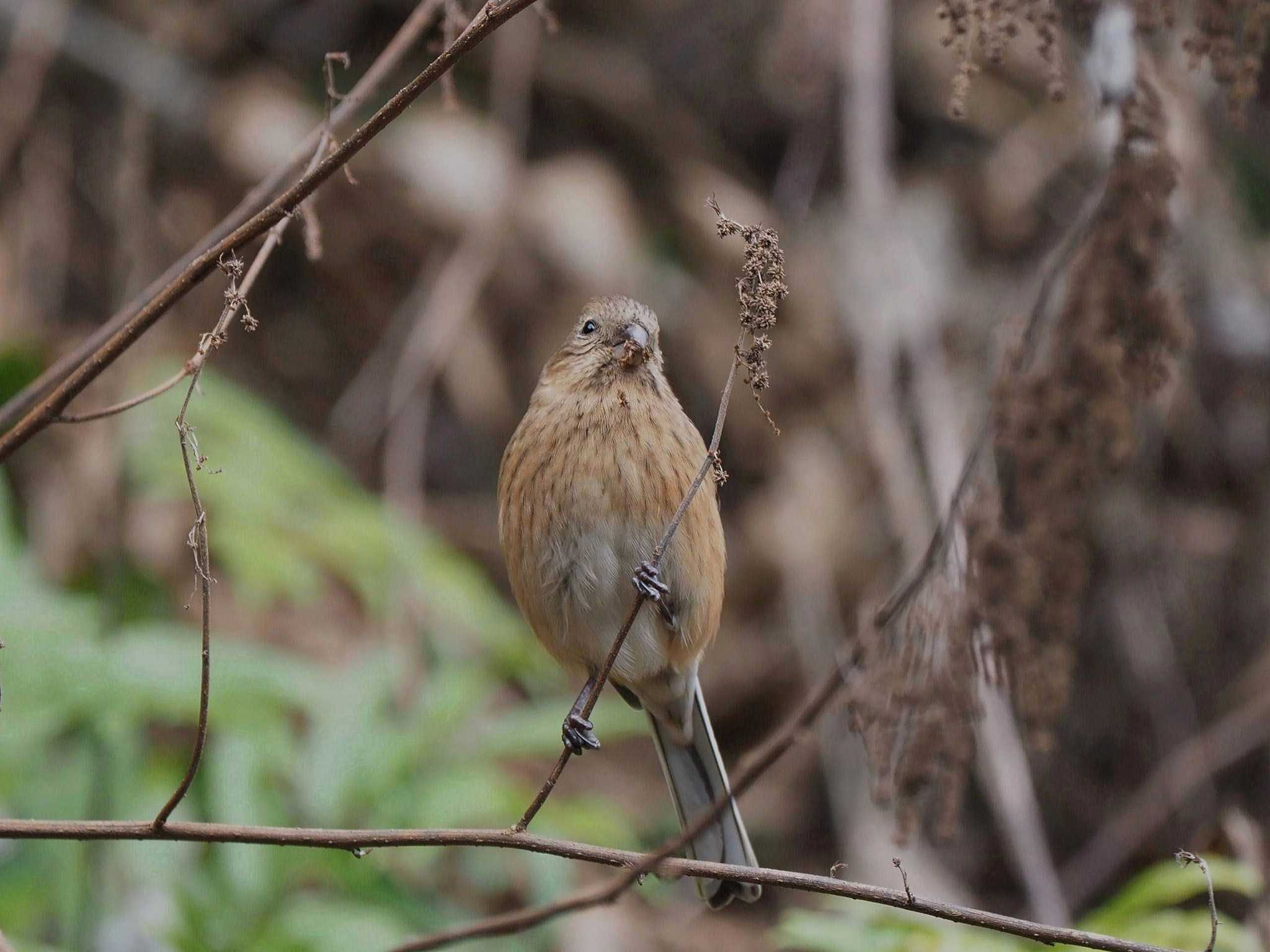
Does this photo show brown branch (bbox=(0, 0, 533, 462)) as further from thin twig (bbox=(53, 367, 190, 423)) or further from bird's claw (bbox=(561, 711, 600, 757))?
bird's claw (bbox=(561, 711, 600, 757))

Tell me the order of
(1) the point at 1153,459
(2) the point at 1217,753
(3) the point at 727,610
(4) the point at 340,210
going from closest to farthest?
(2) the point at 1217,753
(1) the point at 1153,459
(4) the point at 340,210
(3) the point at 727,610

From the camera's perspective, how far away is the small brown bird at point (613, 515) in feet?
10.7

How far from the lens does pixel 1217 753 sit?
5672 mm

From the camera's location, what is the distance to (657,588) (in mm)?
2979

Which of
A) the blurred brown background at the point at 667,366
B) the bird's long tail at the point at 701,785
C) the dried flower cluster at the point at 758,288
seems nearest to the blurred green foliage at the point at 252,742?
the blurred brown background at the point at 667,366

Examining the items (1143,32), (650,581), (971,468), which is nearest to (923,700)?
(971,468)

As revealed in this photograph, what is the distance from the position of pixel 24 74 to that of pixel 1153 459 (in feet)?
16.8

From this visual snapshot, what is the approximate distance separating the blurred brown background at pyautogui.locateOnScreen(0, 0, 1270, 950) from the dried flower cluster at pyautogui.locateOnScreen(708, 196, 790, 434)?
2378 mm

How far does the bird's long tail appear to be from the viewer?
3.42 metres

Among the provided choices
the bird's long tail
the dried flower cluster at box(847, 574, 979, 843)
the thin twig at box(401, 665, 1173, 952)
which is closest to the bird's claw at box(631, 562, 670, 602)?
the dried flower cluster at box(847, 574, 979, 843)

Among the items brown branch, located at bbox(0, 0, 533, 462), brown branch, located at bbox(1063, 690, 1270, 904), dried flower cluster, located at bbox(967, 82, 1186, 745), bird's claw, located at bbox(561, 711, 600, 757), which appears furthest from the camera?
brown branch, located at bbox(1063, 690, 1270, 904)

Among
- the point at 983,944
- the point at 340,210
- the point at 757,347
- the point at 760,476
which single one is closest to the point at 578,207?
the point at 340,210

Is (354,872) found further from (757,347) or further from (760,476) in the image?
(760,476)

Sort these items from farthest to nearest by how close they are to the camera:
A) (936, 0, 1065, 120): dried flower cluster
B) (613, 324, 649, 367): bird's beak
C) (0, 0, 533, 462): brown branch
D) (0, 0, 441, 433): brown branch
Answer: (613, 324, 649, 367): bird's beak
(0, 0, 441, 433): brown branch
(936, 0, 1065, 120): dried flower cluster
(0, 0, 533, 462): brown branch
